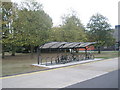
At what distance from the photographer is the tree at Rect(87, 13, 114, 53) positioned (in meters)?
27.1

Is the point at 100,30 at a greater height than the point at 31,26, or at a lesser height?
greater

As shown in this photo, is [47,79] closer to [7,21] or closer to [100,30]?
[7,21]

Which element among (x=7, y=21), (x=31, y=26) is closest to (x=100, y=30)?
(x=31, y=26)

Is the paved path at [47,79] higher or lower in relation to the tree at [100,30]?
lower

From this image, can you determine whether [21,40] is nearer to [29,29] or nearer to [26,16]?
[29,29]

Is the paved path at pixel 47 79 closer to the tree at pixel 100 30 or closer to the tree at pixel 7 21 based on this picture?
the tree at pixel 7 21

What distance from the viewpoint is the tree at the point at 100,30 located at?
1065 inches

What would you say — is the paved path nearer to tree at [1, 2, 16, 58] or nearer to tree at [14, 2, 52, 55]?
tree at [14, 2, 52, 55]

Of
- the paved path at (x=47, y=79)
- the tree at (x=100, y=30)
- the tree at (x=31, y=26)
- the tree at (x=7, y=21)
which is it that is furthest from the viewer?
the tree at (x=100, y=30)

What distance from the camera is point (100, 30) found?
89.3 feet

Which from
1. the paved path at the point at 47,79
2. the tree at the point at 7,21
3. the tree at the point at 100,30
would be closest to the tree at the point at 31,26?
the tree at the point at 7,21

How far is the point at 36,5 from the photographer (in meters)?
17.6

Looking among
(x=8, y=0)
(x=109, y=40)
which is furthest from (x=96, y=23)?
(x=8, y=0)

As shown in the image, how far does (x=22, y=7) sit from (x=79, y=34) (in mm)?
11466
